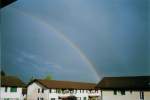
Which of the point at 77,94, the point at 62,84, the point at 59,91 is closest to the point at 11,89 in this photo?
the point at 59,91

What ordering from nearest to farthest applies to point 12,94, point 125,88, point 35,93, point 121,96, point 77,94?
point 121,96
point 125,88
point 35,93
point 77,94
point 12,94

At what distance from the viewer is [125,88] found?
6762 mm

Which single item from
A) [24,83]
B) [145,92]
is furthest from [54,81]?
[145,92]

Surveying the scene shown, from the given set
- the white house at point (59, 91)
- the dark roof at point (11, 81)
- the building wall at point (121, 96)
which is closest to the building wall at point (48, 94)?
the white house at point (59, 91)

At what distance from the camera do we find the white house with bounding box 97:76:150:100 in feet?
19.3

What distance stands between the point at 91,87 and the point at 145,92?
11.8 feet

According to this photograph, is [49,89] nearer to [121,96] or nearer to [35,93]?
[35,93]

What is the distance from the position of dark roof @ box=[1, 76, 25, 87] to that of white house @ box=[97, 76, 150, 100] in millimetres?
3818

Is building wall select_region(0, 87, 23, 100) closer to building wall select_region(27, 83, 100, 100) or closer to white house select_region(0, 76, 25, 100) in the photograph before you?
white house select_region(0, 76, 25, 100)

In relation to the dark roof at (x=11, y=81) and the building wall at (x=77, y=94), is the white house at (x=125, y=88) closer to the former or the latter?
the building wall at (x=77, y=94)

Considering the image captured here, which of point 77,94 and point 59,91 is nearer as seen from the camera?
point 77,94

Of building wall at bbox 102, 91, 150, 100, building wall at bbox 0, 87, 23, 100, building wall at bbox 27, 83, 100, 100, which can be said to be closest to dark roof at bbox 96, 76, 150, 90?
building wall at bbox 102, 91, 150, 100

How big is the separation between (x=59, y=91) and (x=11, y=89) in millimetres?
1882

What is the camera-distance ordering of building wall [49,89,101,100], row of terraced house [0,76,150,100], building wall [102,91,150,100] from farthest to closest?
1. building wall [49,89,101,100]
2. row of terraced house [0,76,150,100]
3. building wall [102,91,150,100]
